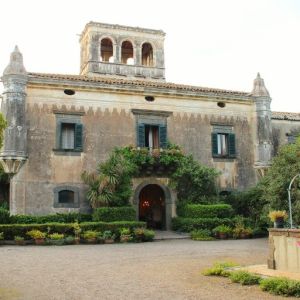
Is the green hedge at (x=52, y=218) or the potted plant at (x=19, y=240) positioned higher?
the green hedge at (x=52, y=218)

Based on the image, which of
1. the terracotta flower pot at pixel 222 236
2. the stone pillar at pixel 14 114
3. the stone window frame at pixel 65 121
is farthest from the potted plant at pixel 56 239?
the terracotta flower pot at pixel 222 236

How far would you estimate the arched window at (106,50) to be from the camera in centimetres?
3532

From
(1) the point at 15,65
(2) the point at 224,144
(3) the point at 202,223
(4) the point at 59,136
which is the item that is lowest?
(3) the point at 202,223

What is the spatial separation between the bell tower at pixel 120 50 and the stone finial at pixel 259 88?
7576mm

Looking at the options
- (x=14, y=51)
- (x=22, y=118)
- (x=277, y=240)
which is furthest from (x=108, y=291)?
(x=14, y=51)

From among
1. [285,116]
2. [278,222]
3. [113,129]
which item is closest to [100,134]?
[113,129]

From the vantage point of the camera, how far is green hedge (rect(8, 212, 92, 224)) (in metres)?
23.3

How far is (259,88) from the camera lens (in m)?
30.5

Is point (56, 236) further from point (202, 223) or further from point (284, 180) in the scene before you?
point (284, 180)

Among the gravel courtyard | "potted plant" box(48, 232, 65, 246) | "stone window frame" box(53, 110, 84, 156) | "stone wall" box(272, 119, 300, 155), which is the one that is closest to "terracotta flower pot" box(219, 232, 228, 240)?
the gravel courtyard

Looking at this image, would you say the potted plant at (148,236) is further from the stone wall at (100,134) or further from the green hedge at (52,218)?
the stone wall at (100,134)

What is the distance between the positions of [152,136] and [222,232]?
7.83 m

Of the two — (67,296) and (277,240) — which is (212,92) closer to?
(277,240)

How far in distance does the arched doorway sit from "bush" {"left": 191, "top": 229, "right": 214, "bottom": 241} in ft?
14.7
